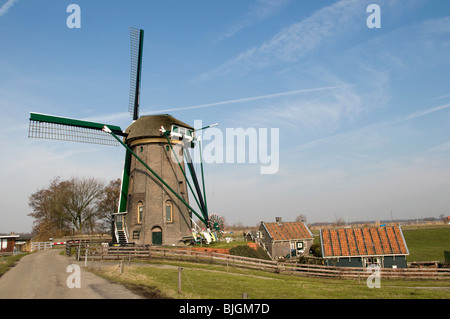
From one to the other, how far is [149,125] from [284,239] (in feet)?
71.6

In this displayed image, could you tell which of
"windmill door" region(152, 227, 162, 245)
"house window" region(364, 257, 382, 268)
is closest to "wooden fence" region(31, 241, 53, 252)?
"windmill door" region(152, 227, 162, 245)

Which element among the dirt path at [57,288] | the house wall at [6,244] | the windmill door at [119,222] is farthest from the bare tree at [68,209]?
the dirt path at [57,288]

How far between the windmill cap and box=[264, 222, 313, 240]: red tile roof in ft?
58.2

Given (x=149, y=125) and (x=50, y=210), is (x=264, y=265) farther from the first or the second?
(x=50, y=210)

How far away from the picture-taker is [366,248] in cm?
3034

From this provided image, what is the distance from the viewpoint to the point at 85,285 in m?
14.6

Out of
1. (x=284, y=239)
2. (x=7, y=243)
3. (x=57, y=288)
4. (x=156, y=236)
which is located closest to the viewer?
(x=57, y=288)

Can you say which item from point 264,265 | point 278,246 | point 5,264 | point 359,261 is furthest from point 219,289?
point 278,246

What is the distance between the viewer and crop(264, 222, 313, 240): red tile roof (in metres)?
42.1

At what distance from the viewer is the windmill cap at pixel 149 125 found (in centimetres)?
3306

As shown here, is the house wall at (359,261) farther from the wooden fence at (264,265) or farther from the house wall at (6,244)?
the house wall at (6,244)

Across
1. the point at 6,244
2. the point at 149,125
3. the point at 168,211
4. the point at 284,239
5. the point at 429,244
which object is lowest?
the point at 429,244

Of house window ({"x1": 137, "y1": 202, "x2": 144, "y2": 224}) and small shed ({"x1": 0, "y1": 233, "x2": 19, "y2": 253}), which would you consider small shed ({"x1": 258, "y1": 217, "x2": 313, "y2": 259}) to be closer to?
house window ({"x1": 137, "y1": 202, "x2": 144, "y2": 224})

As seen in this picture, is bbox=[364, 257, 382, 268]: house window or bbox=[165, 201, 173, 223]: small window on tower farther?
bbox=[165, 201, 173, 223]: small window on tower
